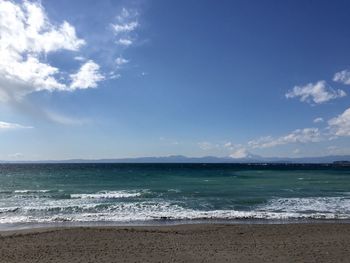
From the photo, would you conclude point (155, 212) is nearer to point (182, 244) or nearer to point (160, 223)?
point (160, 223)

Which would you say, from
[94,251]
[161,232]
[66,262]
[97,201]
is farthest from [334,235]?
[97,201]

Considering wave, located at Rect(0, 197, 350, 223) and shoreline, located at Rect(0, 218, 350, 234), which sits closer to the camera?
shoreline, located at Rect(0, 218, 350, 234)

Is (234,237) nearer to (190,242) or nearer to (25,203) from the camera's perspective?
(190,242)

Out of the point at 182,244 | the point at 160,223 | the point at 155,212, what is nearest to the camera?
the point at 182,244

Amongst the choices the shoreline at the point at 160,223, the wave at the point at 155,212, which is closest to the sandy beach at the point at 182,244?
the shoreline at the point at 160,223

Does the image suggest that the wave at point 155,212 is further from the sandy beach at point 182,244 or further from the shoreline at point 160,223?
the sandy beach at point 182,244

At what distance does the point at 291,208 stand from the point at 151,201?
423 inches

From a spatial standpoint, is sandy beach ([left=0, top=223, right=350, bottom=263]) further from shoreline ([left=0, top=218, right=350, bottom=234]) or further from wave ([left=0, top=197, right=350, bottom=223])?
wave ([left=0, top=197, right=350, bottom=223])

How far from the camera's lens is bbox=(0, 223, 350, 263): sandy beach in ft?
41.6

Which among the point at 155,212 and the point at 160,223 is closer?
the point at 160,223

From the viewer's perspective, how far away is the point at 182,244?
14.7 m

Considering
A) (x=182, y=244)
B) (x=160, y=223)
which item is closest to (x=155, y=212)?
(x=160, y=223)

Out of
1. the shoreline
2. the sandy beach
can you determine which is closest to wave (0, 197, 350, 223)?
the shoreline

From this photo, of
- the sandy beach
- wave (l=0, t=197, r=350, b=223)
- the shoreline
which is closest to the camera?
the sandy beach
